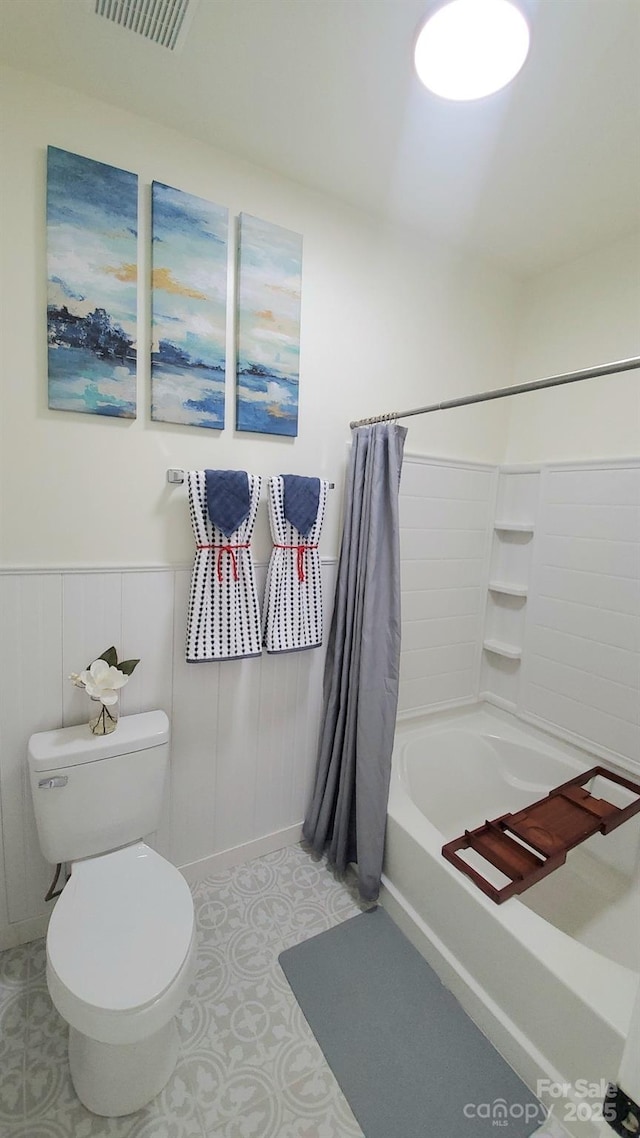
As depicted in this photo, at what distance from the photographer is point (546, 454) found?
7.15 feet

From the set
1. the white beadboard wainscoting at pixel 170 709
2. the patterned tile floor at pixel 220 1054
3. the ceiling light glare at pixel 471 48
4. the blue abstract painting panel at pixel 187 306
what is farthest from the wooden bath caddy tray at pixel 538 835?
the ceiling light glare at pixel 471 48

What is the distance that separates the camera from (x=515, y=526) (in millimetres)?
2252

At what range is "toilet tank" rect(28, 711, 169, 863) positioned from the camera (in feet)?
4.30

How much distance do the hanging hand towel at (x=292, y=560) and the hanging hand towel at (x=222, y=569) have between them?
70 mm

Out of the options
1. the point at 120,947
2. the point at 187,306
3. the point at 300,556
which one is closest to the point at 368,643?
the point at 300,556

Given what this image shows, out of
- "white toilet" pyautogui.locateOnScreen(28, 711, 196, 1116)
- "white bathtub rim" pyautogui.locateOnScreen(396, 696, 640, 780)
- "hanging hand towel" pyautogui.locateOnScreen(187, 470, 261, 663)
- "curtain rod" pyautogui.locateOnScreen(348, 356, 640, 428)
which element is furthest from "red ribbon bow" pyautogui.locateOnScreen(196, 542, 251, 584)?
"white bathtub rim" pyautogui.locateOnScreen(396, 696, 640, 780)

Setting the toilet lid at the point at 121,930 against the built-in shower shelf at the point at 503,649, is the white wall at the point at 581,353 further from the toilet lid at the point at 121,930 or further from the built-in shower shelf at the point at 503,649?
the toilet lid at the point at 121,930

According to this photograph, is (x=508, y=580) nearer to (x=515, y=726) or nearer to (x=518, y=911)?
(x=515, y=726)

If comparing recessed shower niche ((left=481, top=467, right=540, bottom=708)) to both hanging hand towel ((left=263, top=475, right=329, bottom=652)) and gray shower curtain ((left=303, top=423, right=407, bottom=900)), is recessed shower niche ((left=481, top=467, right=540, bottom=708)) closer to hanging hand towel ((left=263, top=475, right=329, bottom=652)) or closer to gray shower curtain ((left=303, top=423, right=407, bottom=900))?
gray shower curtain ((left=303, top=423, right=407, bottom=900))

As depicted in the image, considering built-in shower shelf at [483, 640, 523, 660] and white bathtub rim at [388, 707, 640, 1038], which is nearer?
white bathtub rim at [388, 707, 640, 1038]

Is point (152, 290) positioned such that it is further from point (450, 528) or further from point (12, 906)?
point (12, 906)

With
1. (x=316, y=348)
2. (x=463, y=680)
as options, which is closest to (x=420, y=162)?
(x=316, y=348)

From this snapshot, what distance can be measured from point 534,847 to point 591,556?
1.16m

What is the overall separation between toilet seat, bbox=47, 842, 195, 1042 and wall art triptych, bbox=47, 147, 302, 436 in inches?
53.8
